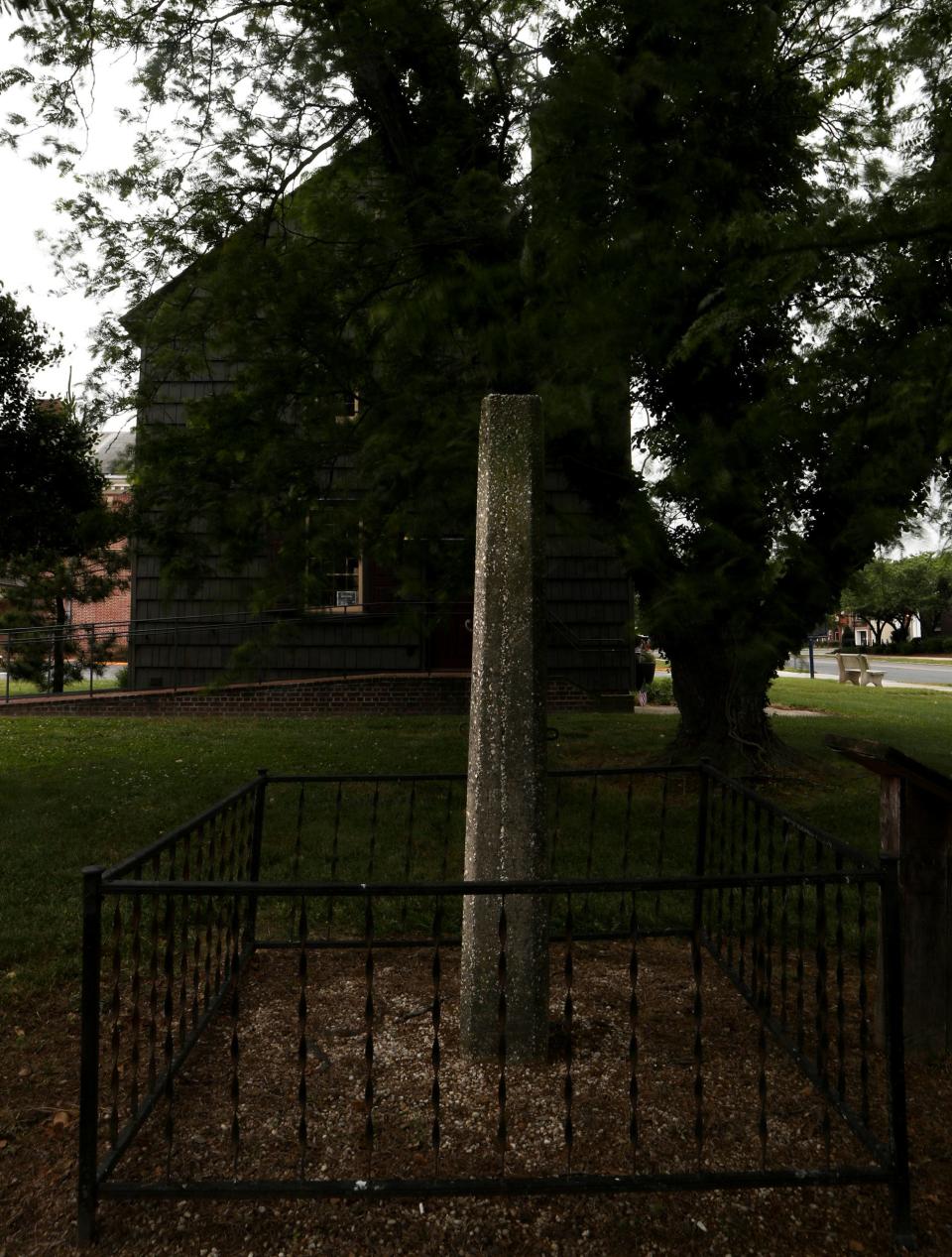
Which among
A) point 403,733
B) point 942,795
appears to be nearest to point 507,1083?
point 942,795

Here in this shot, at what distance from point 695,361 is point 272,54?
4.18m

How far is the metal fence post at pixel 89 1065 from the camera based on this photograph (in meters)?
2.62

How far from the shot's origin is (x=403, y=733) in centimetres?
1289

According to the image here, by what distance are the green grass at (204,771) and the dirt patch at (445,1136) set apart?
151 cm

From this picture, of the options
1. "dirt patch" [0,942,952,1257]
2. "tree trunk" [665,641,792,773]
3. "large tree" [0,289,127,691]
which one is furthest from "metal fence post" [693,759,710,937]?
"large tree" [0,289,127,691]

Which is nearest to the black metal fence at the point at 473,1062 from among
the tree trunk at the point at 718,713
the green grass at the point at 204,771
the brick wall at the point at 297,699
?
the green grass at the point at 204,771

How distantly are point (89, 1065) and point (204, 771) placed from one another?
737 centimetres

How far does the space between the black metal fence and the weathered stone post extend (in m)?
0.12

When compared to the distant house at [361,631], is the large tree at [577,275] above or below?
above

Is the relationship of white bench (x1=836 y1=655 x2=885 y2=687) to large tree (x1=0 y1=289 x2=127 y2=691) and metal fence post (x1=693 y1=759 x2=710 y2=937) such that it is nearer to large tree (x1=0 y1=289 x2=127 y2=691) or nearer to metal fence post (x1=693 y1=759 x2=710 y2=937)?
large tree (x1=0 y1=289 x2=127 y2=691)

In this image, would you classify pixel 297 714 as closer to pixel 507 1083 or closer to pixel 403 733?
pixel 403 733

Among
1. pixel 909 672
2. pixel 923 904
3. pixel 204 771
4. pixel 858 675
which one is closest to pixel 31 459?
pixel 204 771

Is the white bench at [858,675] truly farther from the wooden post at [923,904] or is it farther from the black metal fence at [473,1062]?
the wooden post at [923,904]

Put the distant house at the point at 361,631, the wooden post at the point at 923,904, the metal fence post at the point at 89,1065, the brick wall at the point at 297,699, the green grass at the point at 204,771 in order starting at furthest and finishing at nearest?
the distant house at the point at 361,631 < the brick wall at the point at 297,699 < the green grass at the point at 204,771 < the wooden post at the point at 923,904 < the metal fence post at the point at 89,1065
